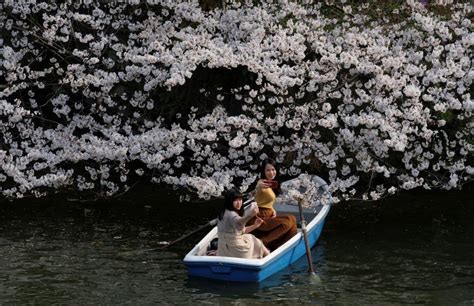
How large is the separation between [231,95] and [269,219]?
422cm

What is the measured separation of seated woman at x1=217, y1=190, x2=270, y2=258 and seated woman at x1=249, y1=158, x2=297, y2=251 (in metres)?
0.87

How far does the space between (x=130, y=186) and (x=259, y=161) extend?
307cm

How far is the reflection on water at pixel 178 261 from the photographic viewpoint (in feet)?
43.2

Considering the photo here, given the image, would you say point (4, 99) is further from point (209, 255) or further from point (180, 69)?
point (209, 255)

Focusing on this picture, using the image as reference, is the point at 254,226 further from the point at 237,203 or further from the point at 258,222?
the point at 237,203

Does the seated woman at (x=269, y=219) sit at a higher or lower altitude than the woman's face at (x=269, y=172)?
lower

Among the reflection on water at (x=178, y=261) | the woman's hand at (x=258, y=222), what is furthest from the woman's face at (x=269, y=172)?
the reflection on water at (x=178, y=261)

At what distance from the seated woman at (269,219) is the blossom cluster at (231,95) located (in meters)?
1.53

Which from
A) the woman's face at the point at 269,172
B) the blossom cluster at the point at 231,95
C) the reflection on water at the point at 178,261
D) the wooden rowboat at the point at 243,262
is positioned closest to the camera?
the reflection on water at the point at 178,261

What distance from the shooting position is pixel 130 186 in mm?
18922

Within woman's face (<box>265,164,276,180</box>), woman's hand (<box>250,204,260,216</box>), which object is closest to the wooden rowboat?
woman's hand (<box>250,204,260,216</box>)

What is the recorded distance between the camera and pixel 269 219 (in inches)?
578

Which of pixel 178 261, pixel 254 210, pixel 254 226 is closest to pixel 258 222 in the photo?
pixel 254 226

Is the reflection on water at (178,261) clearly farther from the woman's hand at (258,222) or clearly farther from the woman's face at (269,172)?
the woman's face at (269,172)
